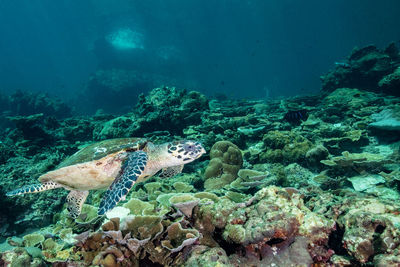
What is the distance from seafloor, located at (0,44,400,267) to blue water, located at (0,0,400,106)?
3264 centimetres

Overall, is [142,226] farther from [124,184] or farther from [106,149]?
[106,149]

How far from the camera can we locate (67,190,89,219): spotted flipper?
396 cm

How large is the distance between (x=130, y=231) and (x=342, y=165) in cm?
438

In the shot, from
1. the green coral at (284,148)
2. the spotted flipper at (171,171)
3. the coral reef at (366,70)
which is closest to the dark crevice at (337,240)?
the spotted flipper at (171,171)

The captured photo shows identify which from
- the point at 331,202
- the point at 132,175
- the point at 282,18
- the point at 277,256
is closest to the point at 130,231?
the point at 132,175

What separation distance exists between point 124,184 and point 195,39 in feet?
259

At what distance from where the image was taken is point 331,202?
237 cm

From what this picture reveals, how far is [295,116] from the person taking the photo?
27.9 feet

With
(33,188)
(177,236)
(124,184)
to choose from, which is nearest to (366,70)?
(124,184)

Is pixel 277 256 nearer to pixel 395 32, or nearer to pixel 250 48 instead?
pixel 250 48

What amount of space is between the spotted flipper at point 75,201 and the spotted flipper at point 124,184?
4.35 ft

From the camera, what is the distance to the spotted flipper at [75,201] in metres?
3.96

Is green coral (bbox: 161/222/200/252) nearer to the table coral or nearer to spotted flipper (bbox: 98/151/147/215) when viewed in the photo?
spotted flipper (bbox: 98/151/147/215)

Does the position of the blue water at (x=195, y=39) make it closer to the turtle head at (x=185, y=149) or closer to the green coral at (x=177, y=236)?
the turtle head at (x=185, y=149)
